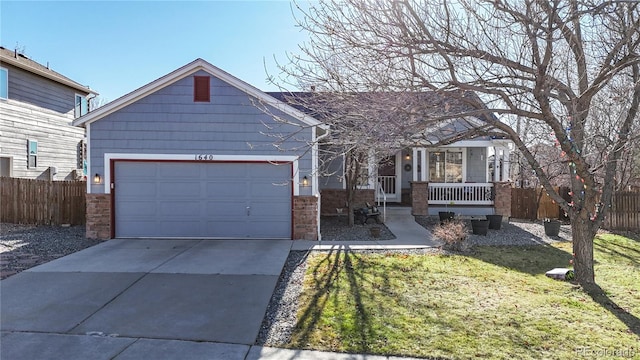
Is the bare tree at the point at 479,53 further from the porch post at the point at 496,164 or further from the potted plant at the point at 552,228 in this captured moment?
the porch post at the point at 496,164

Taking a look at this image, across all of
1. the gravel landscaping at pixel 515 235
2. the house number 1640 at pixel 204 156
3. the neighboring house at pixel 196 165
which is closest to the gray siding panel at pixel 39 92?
the neighboring house at pixel 196 165

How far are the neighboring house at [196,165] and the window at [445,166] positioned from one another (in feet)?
24.8

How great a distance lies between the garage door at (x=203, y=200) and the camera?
1028 cm

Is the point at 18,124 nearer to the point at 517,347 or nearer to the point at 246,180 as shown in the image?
the point at 246,180

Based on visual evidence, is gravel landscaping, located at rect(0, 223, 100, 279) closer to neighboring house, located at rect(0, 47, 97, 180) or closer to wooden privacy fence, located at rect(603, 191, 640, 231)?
neighboring house, located at rect(0, 47, 97, 180)

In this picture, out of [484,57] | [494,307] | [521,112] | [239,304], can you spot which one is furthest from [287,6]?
[494,307]

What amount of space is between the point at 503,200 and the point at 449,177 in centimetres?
248

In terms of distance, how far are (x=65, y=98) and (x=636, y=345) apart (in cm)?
2178

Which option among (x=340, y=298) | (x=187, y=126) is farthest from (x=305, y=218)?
(x=340, y=298)

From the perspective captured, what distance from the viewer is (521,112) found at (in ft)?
18.0

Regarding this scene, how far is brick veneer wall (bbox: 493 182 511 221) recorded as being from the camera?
1403cm

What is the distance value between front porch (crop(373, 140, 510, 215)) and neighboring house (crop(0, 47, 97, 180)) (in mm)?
13589

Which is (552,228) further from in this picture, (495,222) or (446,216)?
(446,216)

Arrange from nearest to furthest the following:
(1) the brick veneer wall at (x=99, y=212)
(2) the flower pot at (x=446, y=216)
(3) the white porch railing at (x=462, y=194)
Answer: (1) the brick veneer wall at (x=99, y=212), (2) the flower pot at (x=446, y=216), (3) the white porch railing at (x=462, y=194)
